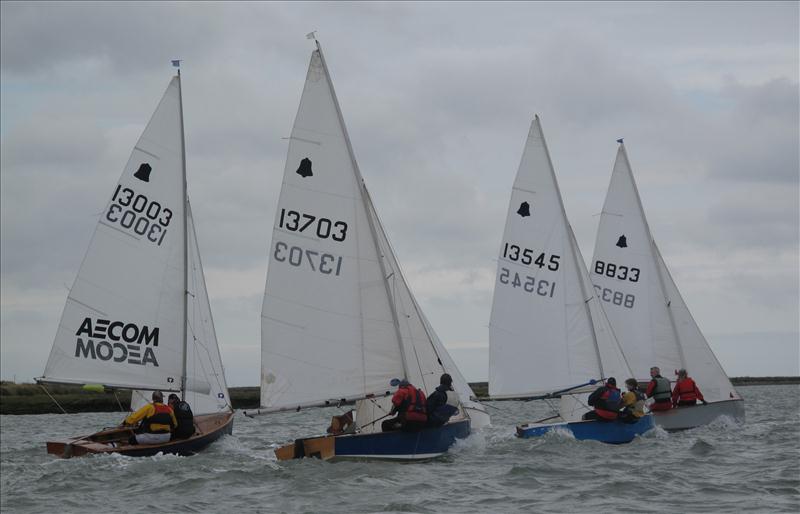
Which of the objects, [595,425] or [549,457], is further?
[595,425]

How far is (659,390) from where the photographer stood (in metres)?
30.7

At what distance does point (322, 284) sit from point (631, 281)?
47.9 feet

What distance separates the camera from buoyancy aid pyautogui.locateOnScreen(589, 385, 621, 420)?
1038 inches

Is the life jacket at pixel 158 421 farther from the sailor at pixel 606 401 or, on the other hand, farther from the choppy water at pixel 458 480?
the sailor at pixel 606 401

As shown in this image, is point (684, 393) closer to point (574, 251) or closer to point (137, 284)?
point (574, 251)

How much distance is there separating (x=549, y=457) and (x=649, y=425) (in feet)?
14.6

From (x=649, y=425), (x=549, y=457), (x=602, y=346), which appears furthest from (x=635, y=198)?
(x=549, y=457)

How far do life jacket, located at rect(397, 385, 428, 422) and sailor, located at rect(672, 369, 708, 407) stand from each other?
1125 cm

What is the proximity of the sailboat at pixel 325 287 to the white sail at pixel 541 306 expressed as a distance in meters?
A: 5.67

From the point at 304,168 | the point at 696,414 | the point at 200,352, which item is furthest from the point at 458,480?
the point at 696,414

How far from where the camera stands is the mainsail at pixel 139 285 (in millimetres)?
25406

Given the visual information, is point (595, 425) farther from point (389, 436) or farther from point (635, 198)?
point (635, 198)

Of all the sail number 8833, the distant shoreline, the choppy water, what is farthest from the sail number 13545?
the distant shoreline

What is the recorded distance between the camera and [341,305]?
2384 centimetres
